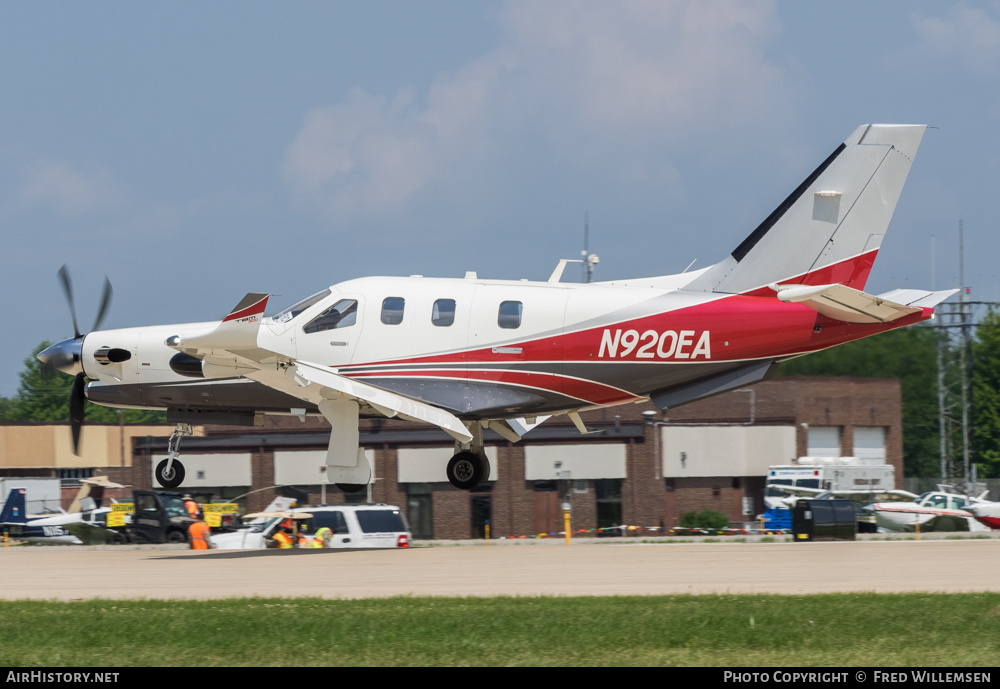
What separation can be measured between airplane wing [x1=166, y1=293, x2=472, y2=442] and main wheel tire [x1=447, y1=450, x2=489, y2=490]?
956mm

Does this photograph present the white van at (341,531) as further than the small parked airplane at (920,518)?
No

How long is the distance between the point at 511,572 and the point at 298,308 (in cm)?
779

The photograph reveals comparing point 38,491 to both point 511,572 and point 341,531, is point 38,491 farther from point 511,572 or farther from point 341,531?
point 511,572

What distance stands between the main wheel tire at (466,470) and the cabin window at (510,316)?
3.61 metres

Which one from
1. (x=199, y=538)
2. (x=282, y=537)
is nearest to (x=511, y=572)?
(x=282, y=537)

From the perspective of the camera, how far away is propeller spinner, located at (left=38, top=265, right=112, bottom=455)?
2524 centimetres

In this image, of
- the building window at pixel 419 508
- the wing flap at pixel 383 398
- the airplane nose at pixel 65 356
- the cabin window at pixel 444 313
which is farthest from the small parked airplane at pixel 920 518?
the airplane nose at pixel 65 356

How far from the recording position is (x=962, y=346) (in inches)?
2265

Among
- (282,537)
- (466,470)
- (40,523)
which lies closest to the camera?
(466,470)

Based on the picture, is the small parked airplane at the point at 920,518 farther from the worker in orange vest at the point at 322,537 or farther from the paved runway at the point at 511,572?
the worker in orange vest at the point at 322,537

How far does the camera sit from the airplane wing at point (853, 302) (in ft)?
66.8

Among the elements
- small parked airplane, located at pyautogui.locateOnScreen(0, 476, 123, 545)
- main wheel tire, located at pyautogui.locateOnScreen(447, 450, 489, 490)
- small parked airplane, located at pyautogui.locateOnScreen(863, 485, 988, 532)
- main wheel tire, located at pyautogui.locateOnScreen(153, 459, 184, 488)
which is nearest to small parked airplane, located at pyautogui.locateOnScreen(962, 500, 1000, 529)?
small parked airplane, located at pyautogui.locateOnScreen(863, 485, 988, 532)

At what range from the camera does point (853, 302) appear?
20.6 m
